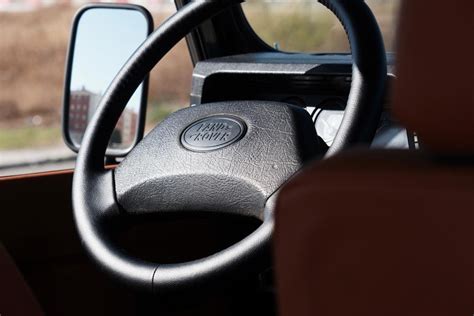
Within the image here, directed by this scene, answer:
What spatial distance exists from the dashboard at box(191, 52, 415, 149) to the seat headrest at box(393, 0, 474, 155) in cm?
99

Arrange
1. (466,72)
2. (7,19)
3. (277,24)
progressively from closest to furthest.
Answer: (466,72)
(277,24)
(7,19)

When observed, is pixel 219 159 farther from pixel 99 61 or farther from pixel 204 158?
pixel 99 61

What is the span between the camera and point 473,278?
838mm

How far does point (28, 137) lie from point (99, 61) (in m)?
10.7

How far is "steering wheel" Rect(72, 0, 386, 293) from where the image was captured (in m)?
1.45

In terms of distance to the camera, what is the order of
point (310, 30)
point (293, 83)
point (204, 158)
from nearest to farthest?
1. point (204, 158)
2. point (293, 83)
3. point (310, 30)

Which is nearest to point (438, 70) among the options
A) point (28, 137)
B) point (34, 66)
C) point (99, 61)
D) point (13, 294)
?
point (13, 294)

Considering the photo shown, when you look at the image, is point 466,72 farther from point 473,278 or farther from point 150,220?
point 150,220

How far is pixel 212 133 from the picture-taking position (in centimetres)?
172

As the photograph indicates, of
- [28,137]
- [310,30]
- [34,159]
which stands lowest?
[28,137]

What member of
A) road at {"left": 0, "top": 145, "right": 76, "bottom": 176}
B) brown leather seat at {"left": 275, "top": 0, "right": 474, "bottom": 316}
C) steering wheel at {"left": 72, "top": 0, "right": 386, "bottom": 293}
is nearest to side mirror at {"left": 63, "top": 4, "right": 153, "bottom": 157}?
steering wheel at {"left": 72, "top": 0, "right": 386, "bottom": 293}

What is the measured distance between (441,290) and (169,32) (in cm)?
105

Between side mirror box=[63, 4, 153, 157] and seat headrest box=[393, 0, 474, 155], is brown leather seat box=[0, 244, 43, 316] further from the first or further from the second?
seat headrest box=[393, 0, 474, 155]

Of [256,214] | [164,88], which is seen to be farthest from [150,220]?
[164,88]
